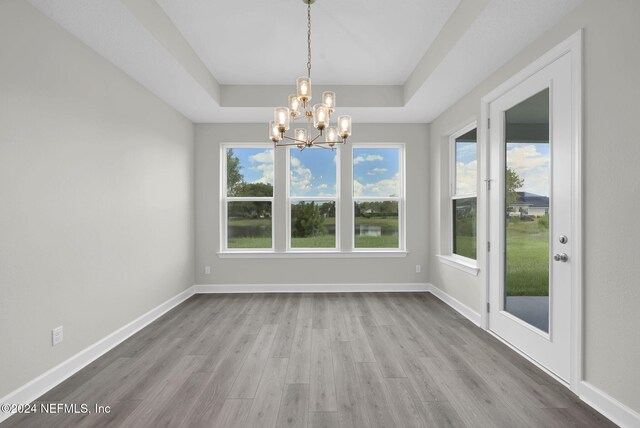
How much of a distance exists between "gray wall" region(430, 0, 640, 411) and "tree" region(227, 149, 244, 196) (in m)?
4.03

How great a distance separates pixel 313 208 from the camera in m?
4.75

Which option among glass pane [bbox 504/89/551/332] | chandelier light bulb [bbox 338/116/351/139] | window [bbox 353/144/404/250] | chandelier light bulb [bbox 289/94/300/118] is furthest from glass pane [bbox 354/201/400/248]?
chandelier light bulb [bbox 289/94/300/118]

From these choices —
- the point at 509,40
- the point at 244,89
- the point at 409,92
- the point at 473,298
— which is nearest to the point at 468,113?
the point at 409,92

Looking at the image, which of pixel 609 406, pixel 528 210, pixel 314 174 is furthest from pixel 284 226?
pixel 609 406

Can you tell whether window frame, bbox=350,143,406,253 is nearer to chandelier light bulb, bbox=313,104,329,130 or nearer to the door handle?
chandelier light bulb, bbox=313,104,329,130

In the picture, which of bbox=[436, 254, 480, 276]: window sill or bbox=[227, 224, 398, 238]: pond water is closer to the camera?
bbox=[436, 254, 480, 276]: window sill

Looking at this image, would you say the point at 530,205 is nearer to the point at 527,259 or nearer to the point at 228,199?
the point at 527,259

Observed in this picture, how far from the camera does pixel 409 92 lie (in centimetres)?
375

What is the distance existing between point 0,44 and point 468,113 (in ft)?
13.2

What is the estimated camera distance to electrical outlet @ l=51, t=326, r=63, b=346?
217cm

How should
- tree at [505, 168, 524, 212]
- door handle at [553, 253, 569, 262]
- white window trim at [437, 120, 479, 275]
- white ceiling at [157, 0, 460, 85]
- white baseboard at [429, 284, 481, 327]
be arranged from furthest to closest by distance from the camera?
white window trim at [437, 120, 479, 275], white baseboard at [429, 284, 481, 327], tree at [505, 168, 524, 212], white ceiling at [157, 0, 460, 85], door handle at [553, 253, 569, 262]

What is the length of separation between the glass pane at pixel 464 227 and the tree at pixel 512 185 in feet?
2.81

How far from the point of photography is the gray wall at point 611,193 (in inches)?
66.4

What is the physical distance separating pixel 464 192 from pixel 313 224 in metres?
2.21
